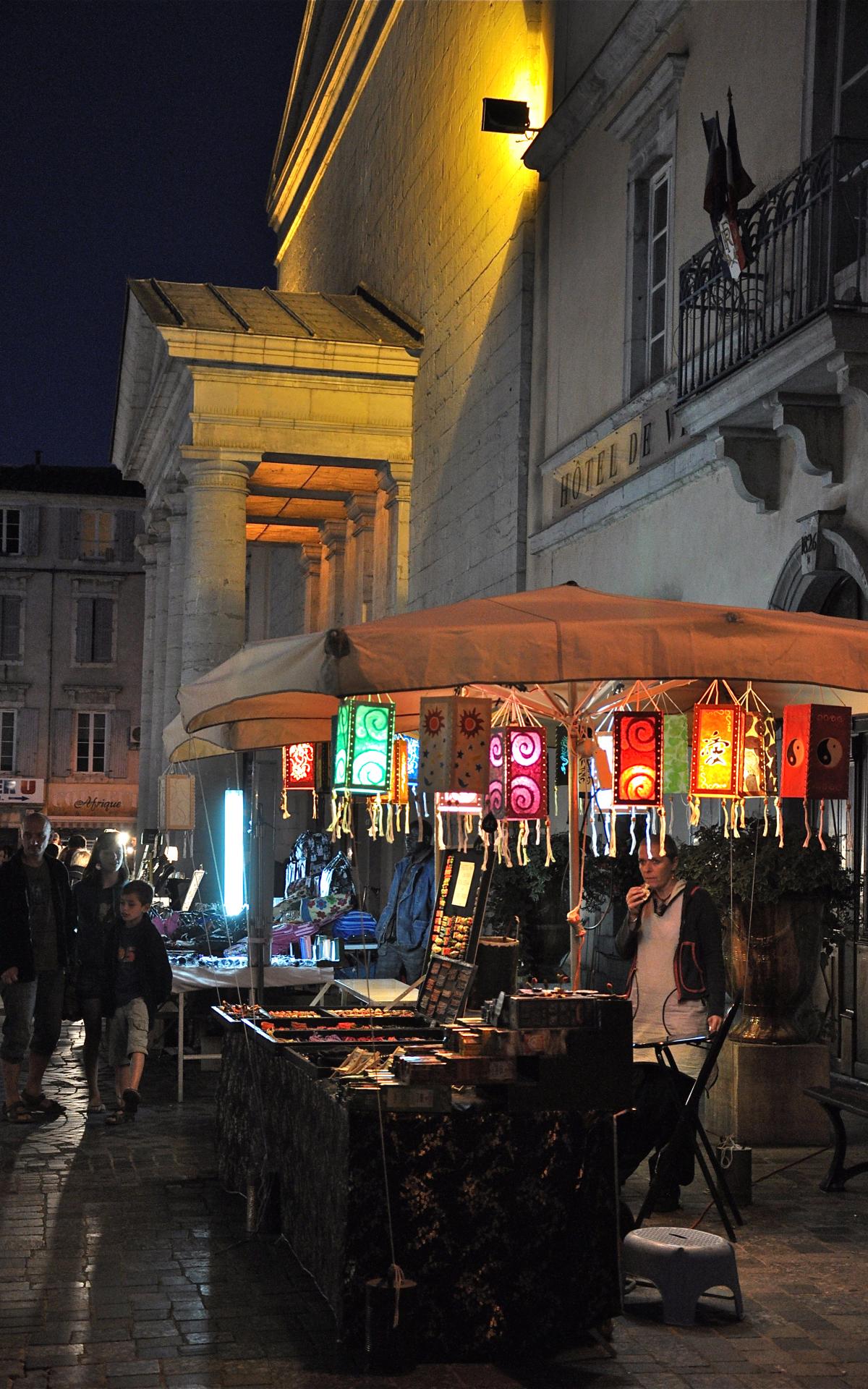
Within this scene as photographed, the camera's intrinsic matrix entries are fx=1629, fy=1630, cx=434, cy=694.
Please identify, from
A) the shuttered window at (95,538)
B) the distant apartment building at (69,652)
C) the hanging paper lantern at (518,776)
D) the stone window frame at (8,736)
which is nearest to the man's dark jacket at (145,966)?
the hanging paper lantern at (518,776)

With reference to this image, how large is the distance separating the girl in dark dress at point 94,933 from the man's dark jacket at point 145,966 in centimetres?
5

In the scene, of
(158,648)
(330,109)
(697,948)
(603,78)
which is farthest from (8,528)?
(697,948)

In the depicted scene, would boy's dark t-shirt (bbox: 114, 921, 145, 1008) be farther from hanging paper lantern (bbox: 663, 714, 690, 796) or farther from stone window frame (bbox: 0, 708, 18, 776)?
stone window frame (bbox: 0, 708, 18, 776)

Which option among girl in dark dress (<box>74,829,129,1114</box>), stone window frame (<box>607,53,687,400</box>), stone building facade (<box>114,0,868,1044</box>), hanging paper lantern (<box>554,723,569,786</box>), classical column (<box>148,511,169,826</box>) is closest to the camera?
girl in dark dress (<box>74,829,129,1114</box>)

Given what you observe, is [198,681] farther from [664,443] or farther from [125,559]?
[125,559]

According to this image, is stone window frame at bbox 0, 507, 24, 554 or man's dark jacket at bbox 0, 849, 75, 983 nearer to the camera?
man's dark jacket at bbox 0, 849, 75, 983

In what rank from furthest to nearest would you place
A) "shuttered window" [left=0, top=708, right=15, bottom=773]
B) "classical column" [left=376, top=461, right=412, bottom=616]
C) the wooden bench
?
"shuttered window" [left=0, top=708, right=15, bottom=773]
"classical column" [left=376, top=461, right=412, bottom=616]
the wooden bench

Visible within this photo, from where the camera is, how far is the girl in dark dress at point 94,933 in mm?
10688

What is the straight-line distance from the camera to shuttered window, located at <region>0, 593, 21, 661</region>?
5272cm

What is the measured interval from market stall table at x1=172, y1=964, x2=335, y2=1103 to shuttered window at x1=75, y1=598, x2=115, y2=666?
41.5m

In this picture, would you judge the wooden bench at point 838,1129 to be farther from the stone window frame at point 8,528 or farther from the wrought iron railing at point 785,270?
the stone window frame at point 8,528

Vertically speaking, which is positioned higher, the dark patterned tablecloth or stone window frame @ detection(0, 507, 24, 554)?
stone window frame @ detection(0, 507, 24, 554)

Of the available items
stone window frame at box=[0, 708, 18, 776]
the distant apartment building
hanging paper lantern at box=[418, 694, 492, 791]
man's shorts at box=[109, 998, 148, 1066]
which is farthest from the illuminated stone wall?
stone window frame at box=[0, 708, 18, 776]

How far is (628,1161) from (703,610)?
267 centimetres
